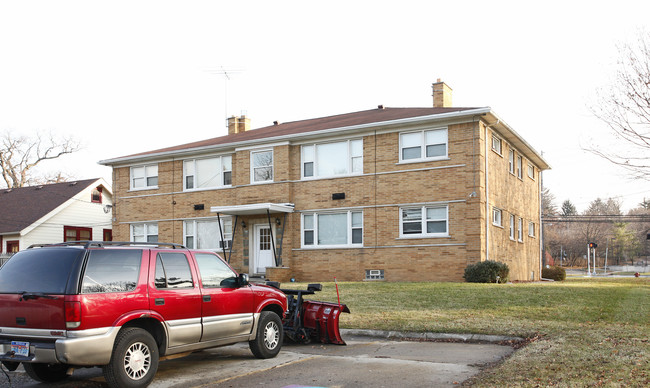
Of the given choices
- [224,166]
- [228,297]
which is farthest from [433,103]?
[228,297]

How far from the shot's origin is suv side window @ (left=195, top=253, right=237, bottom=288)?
881 cm

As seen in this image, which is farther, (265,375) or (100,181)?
(100,181)

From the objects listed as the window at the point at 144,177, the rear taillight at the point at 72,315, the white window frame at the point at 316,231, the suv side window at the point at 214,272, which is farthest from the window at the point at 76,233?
the rear taillight at the point at 72,315

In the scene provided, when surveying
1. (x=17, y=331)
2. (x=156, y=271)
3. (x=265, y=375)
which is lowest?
(x=265, y=375)

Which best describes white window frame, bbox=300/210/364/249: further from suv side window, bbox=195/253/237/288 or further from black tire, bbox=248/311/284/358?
suv side window, bbox=195/253/237/288

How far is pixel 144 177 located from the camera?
31.6 m

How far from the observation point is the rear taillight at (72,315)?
6797 mm

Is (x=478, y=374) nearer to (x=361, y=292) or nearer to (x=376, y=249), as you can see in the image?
(x=361, y=292)

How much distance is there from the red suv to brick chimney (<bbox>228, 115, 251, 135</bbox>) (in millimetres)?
25958

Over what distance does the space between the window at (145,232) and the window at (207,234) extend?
213 cm

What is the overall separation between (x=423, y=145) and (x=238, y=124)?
13612 mm

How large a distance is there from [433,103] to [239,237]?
10536 mm

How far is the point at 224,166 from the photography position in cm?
2927

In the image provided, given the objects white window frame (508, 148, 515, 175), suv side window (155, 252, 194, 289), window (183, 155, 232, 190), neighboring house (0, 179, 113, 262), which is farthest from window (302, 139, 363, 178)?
neighboring house (0, 179, 113, 262)
